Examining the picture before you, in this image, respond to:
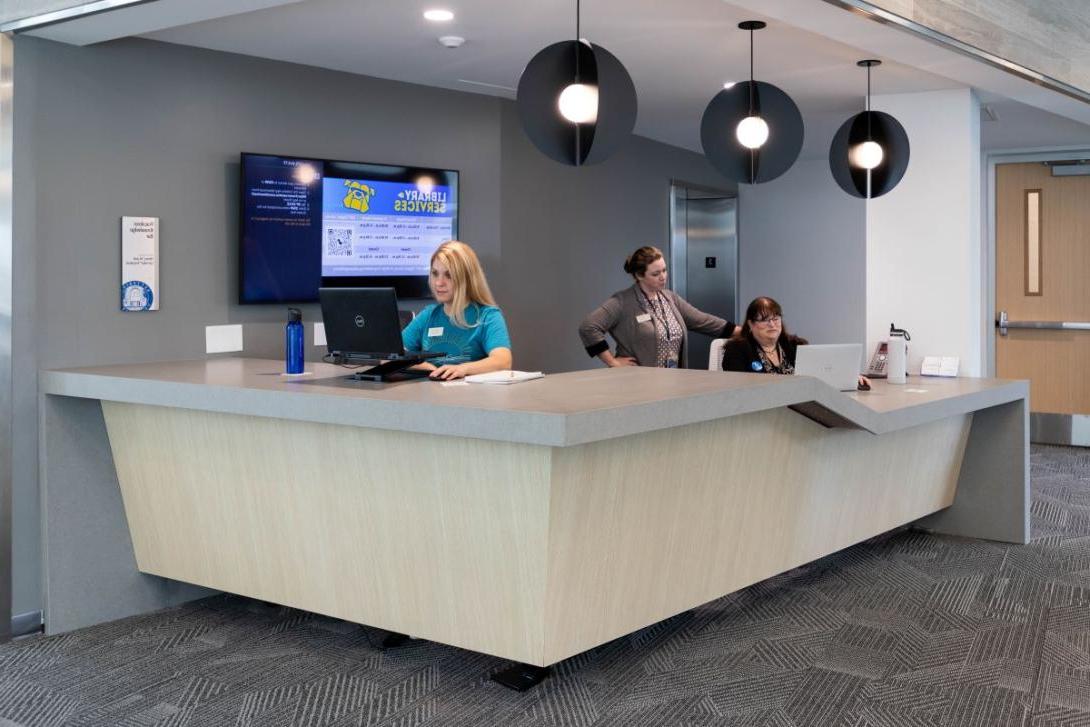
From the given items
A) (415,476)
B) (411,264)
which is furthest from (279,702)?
(411,264)

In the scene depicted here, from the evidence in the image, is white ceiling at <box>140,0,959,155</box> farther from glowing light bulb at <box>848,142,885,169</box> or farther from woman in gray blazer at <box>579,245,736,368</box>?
woman in gray blazer at <box>579,245,736,368</box>

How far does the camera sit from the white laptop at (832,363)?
512 centimetres

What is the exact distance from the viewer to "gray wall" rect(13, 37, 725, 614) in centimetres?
444

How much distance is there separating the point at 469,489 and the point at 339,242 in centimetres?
252

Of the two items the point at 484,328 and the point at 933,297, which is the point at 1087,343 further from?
the point at 484,328

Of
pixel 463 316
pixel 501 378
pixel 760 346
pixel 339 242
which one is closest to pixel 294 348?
pixel 463 316

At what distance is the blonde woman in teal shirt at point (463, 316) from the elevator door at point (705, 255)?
447 cm

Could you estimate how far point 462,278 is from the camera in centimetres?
489

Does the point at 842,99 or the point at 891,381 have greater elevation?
the point at 842,99

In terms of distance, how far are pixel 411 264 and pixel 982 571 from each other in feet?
10.9

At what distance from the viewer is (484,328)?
4922 mm

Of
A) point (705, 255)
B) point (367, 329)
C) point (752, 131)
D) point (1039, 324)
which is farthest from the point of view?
point (705, 255)

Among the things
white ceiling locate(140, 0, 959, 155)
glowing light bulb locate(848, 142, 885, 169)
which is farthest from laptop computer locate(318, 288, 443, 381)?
glowing light bulb locate(848, 142, 885, 169)

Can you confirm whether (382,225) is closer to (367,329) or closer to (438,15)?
(438,15)
